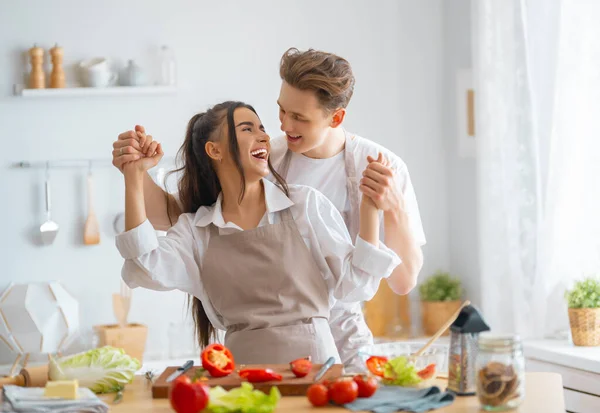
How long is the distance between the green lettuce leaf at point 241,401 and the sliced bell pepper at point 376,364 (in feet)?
1.12

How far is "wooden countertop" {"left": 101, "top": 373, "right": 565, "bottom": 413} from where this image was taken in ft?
5.80

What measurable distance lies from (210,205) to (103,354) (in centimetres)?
62

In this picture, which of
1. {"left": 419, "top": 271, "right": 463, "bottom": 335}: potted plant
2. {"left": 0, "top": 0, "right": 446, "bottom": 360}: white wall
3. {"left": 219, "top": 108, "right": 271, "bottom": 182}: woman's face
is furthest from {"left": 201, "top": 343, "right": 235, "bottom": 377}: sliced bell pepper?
{"left": 419, "top": 271, "right": 463, "bottom": 335}: potted plant

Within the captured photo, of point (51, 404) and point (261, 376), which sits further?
point (261, 376)

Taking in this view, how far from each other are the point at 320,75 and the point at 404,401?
1.11 m

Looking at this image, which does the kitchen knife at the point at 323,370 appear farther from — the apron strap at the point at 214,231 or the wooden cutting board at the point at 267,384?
the apron strap at the point at 214,231

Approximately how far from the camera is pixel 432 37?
483 centimetres

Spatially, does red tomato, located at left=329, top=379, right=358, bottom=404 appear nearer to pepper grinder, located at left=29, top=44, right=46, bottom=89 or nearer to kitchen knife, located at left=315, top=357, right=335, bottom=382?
kitchen knife, located at left=315, top=357, right=335, bottom=382

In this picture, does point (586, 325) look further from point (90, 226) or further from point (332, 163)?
point (90, 226)

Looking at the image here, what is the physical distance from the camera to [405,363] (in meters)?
1.93

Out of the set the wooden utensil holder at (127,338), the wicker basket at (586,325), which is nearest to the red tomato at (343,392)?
the wicker basket at (586,325)

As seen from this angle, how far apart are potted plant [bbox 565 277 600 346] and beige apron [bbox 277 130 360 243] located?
53.1 inches

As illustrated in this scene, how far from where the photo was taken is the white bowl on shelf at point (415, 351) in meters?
1.98

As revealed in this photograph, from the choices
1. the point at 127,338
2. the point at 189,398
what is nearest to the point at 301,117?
the point at 189,398
